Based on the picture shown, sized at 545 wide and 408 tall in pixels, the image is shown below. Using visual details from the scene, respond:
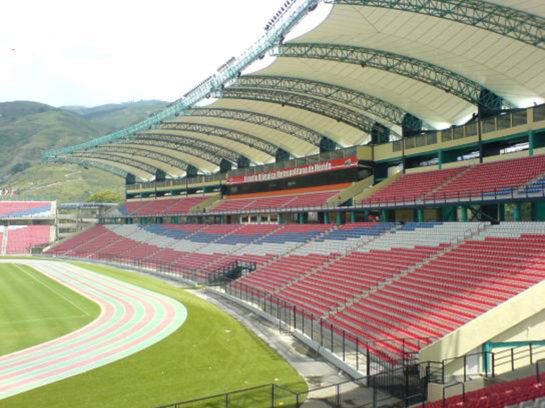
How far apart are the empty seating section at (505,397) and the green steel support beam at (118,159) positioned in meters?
64.9

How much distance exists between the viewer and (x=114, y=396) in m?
15.1

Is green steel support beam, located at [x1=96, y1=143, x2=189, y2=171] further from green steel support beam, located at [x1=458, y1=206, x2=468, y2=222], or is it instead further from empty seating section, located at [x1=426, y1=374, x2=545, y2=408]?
empty seating section, located at [x1=426, y1=374, x2=545, y2=408]

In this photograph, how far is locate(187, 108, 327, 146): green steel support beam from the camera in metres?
45.7

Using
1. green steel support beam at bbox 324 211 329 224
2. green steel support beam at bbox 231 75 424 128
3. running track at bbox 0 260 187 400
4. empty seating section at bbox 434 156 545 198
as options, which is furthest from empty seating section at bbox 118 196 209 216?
empty seating section at bbox 434 156 545 198

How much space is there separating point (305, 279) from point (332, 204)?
1386cm

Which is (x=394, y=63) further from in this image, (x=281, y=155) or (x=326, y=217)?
(x=281, y=155)

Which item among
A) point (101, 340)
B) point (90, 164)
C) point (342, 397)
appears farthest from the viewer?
point (90, 164)

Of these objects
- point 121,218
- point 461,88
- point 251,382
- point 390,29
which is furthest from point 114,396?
point 121,218

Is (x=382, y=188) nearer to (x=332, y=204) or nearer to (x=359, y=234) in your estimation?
(x=332, y=204)

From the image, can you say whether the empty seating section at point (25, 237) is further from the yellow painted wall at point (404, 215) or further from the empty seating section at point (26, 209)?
the yellow painted wall at point (404, 215)

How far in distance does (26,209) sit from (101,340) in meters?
73.6

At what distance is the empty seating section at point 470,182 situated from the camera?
89.8 feet

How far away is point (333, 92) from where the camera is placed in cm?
3753

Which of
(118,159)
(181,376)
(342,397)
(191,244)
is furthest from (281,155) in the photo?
(342,397)
